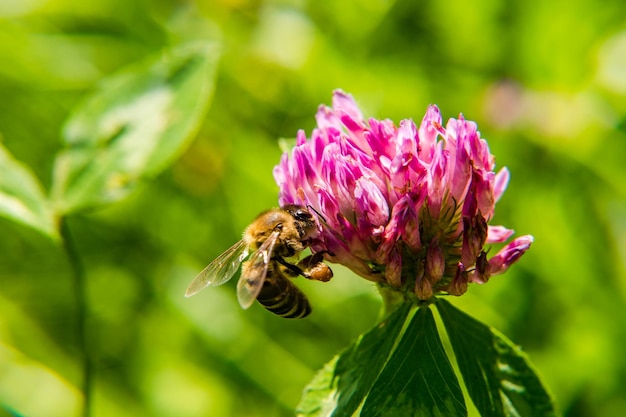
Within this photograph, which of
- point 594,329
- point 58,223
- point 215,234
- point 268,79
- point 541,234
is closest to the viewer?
point 58,223

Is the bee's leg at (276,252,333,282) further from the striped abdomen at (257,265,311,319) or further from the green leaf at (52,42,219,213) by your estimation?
the green leaf at (52,42,219,213)

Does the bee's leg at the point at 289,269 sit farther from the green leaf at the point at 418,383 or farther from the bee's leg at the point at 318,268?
the green leaf at the point at 418,383

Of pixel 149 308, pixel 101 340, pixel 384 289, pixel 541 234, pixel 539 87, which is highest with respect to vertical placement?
pixel 539 87

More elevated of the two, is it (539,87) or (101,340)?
(539,87)

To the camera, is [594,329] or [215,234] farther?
[215,234]

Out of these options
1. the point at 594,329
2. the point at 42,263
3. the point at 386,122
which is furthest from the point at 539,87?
the point at 42,263

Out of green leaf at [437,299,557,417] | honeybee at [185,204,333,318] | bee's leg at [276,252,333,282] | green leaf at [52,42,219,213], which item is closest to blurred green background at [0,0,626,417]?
green leaf at [52,42,219,213]

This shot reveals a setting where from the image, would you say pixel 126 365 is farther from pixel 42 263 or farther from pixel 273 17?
pixel 273 17
